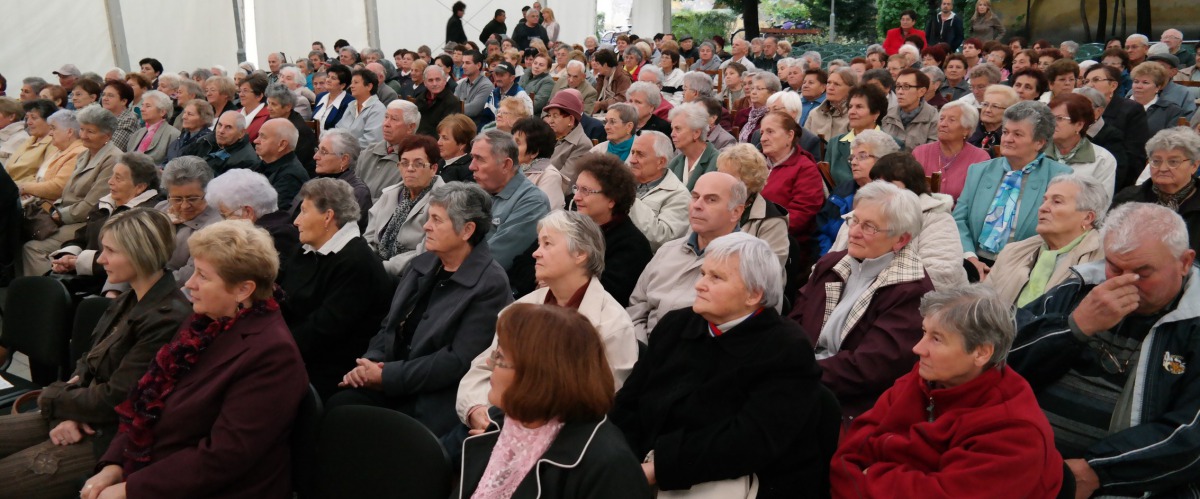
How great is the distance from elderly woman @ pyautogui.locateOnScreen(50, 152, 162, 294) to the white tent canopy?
819 centimetres

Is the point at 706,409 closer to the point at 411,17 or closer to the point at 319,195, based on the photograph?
the point at 319,195

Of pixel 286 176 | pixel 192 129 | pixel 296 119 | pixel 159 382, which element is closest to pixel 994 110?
pixel 286 176

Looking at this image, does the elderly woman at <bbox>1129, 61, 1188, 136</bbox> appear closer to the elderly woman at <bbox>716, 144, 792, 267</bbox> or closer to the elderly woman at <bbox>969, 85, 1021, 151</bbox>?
the elderly woman at <bbox>969, 85, 1021, 151</bbox>

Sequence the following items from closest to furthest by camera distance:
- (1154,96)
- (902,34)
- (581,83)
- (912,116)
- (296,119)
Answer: (912,116), (1154,96), (296,119), (581,83), (902,34)

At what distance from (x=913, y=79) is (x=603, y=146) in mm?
2364

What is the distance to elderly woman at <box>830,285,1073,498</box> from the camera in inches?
80.8

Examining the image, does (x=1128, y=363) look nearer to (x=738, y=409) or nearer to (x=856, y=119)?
(x=738, y=409)

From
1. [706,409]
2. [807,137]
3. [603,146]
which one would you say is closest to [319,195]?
[706,409]

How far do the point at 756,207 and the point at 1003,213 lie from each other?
1308mm

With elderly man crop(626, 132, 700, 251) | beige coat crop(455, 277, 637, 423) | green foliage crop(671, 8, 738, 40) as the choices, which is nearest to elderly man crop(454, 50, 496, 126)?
elderly man crop(626, 132, 700, 251)

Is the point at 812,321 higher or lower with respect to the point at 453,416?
higher

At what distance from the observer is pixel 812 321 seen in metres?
3.24

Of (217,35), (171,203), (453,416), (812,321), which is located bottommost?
(453,416)

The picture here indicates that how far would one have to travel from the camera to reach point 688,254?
348 cm
